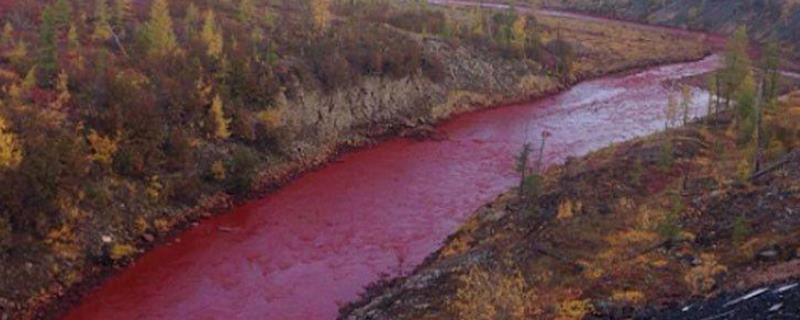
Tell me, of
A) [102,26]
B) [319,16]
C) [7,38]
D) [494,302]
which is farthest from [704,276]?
[319,16]

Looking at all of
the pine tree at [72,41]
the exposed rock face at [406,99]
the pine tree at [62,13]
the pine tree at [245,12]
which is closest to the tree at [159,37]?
the pine tree at [72,41]

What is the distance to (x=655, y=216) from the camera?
1390 inches

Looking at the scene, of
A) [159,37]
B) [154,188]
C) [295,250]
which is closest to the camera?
[295,250]

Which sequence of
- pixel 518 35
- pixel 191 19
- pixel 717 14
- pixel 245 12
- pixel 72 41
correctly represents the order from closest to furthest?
1. pixel 72 41
2. pixel 191 19
3. pixel 245 12
4. pixel 518 35
5. pixel 717 14

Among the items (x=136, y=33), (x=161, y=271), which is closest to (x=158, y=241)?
(x=161, y=271)

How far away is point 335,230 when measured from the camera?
4206 cm

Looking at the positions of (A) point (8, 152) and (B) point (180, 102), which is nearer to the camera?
(A) point (8, 152)

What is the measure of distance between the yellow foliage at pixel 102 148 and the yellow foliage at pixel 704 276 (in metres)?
27.1

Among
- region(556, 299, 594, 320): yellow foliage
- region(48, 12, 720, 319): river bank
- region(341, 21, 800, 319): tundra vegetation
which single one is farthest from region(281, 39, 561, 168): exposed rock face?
region(556, 299, 594, 320): yellow foliage

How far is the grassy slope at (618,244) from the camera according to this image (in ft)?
85.8

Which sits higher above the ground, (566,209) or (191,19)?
(191,19)

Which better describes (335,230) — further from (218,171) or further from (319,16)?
(319,16)

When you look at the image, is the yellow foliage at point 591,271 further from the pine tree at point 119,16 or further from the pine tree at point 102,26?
the pine tree at point 119,16

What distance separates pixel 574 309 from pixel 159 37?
33908 mm
